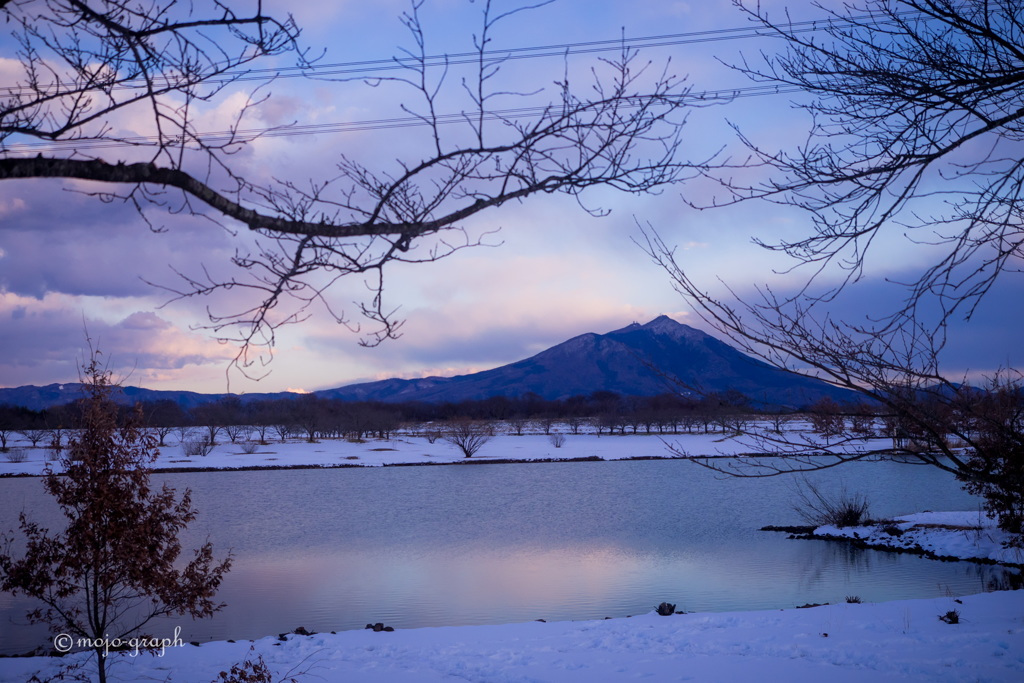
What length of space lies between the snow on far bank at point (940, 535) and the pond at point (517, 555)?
854 mm

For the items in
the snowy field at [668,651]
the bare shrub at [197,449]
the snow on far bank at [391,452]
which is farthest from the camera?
the bare shrub at [197,449]

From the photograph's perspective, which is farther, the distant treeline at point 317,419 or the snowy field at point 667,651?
the distant treeline at point 317,419

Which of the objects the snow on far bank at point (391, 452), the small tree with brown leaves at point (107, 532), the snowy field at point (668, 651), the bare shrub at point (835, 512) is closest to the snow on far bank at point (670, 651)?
the snowy field at point (668, 651)

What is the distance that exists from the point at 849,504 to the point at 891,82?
21684 millimetres

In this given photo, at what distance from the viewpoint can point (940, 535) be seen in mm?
18859

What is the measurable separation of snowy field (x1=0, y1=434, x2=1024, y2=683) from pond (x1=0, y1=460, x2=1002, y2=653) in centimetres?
257

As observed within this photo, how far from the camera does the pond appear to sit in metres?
13.4

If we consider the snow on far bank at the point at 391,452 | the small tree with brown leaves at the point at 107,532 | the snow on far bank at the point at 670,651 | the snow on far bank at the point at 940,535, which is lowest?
the snow on far bank at the point at 391,452

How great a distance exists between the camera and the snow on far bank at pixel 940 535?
56.6ft

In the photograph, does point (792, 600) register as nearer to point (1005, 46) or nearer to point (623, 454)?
point (1005, 46)

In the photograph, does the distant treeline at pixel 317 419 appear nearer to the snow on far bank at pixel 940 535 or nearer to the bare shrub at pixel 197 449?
the bare shrub at pixel 197 449

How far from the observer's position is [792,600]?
44.2ft

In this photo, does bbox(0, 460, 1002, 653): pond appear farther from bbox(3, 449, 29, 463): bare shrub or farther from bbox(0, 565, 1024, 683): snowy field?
bbox(3, 449, 29, 463): bare shrub

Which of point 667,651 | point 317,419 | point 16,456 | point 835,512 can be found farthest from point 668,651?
point 317,419
